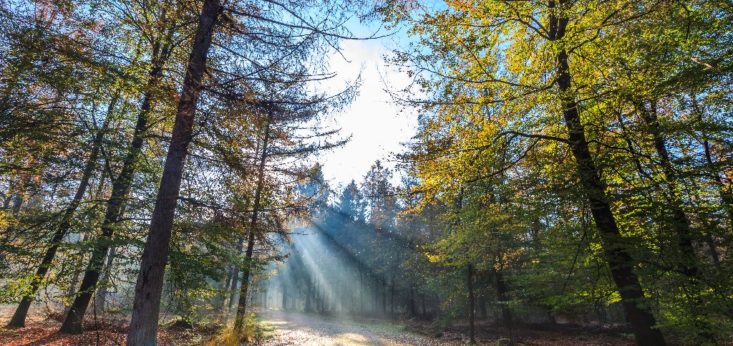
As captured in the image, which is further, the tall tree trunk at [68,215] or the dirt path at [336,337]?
the dirt path at [336,337]

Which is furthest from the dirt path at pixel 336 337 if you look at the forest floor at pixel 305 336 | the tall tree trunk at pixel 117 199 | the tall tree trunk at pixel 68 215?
the tall tree trunk at pixel 68 215

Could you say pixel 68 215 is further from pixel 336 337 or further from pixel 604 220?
pixel 336 337

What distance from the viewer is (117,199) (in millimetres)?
7434

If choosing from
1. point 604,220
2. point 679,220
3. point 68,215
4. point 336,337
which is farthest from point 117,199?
point 336,337

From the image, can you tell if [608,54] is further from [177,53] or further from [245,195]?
[177,53]

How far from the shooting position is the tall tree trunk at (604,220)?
6.13 metres

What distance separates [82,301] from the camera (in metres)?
10.9

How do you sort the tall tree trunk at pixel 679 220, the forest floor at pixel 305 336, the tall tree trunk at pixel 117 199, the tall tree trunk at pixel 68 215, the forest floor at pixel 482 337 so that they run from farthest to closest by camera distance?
the forest floor at pixel 482 337 < the forest floor at pixel 305 336 < the tall tree trunk at pixel 68 215 < the tall tree trunk at pixel 117 199 < the tall tree trunk at pixel 679 220

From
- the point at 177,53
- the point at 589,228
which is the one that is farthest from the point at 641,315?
the point at 177,53

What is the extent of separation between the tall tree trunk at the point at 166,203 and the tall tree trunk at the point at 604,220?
243 inches

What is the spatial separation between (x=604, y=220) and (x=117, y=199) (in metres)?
9.85

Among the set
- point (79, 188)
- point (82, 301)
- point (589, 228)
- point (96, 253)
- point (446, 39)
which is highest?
point (446, 39)

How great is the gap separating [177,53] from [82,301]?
8738mm

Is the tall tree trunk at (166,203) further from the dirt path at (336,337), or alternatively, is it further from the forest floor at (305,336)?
the dirt path at (336,337)
